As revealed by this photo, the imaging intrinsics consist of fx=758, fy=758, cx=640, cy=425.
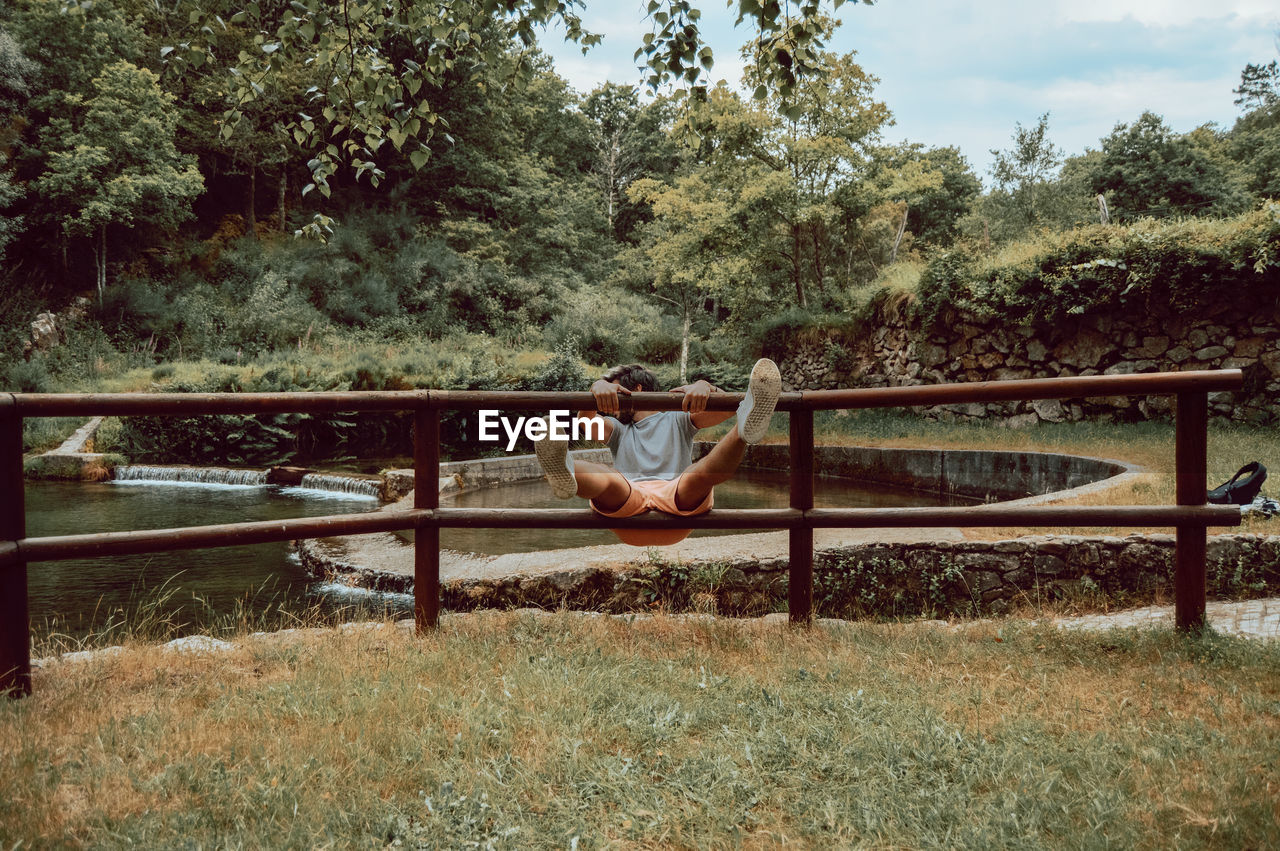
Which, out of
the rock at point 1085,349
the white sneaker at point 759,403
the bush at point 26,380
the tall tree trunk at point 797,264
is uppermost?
the tall tree trunk at point 797,264

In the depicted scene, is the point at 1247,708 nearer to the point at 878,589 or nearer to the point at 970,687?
the point at 970,687

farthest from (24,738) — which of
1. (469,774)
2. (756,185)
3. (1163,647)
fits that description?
(756,185)

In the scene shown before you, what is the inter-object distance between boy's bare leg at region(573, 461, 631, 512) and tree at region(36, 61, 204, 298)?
21056 millimetres

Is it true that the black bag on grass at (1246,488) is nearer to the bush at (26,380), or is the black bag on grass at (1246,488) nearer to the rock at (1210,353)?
the rock at (1210,353)

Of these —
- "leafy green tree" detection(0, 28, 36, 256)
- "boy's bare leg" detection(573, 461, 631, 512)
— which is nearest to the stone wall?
"boy's bare leg" detection(573, 461, 631, 512)

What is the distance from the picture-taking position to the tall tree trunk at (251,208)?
82.7ft

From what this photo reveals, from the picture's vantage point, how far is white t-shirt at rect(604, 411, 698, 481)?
3.64 meters

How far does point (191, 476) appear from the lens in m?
11.6

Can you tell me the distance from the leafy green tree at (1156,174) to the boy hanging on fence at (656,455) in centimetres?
2501

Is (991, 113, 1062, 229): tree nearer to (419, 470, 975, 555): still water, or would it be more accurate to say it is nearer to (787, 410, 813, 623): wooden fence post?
(419, 470, 975, 555): still water

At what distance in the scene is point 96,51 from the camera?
2030cm

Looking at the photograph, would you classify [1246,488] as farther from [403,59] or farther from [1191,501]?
[403,59]

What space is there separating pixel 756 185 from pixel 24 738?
1702 centimetres

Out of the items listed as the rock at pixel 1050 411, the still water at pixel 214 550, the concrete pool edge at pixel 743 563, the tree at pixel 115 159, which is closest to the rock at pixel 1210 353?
the rock at pixel 1050 411
